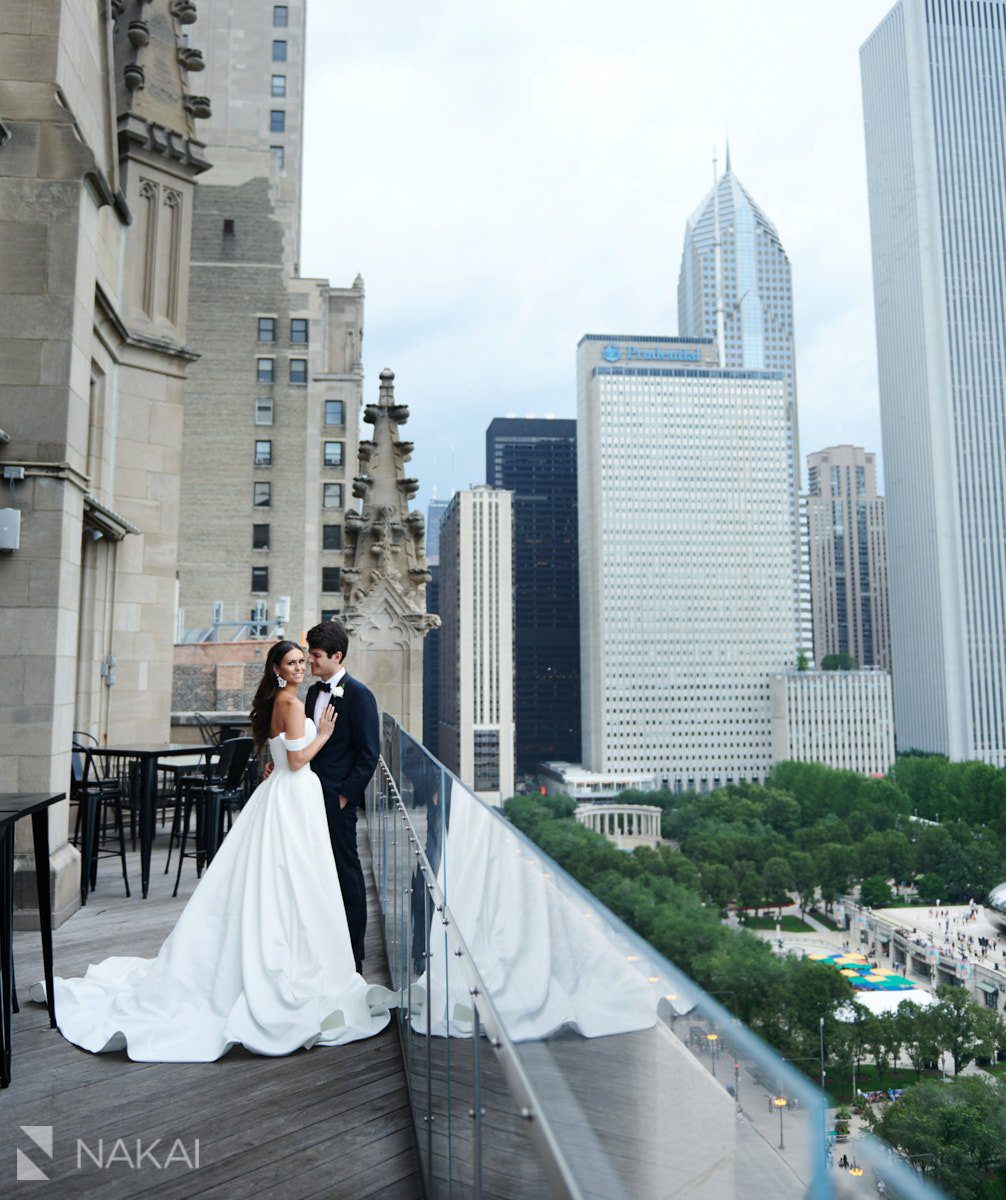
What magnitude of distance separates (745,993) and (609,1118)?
54163 millimetres

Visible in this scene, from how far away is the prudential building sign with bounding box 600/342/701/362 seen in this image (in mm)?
148250

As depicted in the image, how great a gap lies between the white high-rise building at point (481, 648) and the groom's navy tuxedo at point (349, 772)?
416 ft

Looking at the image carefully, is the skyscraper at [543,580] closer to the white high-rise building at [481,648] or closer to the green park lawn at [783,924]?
the white high-rise building at [481,648]

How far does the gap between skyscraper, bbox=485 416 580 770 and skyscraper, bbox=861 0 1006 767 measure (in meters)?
52.8

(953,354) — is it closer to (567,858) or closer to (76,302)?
(567,858)

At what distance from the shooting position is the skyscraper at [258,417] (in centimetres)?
4278

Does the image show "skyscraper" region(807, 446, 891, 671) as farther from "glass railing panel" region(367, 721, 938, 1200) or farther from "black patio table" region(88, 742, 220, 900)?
"glass railing panel" region(367, 721, 938, 1200)

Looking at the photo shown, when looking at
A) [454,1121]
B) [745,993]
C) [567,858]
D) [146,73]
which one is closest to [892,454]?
[567,858]

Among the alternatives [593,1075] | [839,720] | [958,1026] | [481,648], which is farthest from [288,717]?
[481,648]

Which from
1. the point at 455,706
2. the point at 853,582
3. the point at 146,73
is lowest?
the point at 455,706

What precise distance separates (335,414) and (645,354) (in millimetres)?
114667

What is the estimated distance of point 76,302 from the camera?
6.23 metres

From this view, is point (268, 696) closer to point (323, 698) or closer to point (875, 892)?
point (323, 698)

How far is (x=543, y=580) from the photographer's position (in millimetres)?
169250
